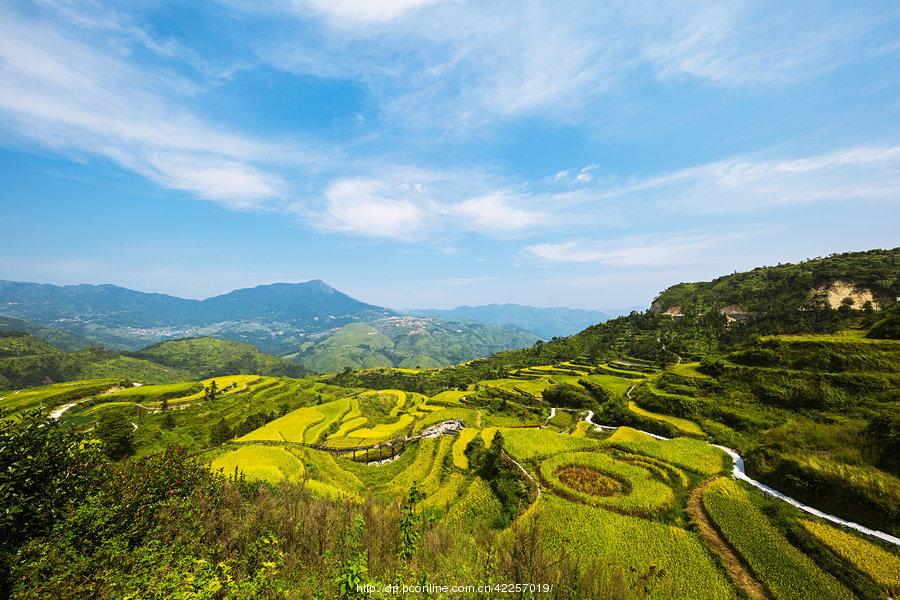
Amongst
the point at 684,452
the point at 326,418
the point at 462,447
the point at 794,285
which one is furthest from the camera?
the point at 794,285

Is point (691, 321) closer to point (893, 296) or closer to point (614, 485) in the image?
point (893, 296)

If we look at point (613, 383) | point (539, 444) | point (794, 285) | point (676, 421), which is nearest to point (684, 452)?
point (676, 421)

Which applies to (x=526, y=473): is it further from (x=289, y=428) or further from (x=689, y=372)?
(x=289, y=428)

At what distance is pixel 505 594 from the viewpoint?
13.5 metres

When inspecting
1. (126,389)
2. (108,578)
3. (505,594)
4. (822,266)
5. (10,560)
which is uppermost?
(822,266)

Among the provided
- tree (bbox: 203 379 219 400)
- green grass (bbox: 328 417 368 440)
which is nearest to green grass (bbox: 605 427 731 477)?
green grass (bbox: 328 417 368 440)

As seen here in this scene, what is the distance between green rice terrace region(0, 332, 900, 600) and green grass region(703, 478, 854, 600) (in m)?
0.09

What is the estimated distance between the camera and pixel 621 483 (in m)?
28.8

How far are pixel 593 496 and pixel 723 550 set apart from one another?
8.37 meters

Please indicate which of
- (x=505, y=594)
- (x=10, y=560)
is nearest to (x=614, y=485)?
(x=505, y=594)

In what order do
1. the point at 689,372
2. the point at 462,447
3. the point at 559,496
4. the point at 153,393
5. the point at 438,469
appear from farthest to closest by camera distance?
the point at 153,393
the point at 689,372
the point at 462,447
the point at 438,469
the point at 559,496

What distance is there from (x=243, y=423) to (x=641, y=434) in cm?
7769

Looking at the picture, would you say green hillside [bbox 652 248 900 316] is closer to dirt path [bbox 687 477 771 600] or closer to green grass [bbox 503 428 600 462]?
green grass [bbox 503 428 600 462]

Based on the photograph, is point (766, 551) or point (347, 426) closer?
point (766, 551)
